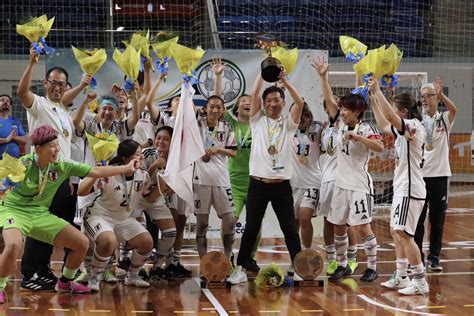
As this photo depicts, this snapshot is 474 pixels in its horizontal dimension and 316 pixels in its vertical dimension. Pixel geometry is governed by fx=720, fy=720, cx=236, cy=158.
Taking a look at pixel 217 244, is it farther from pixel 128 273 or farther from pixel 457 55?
pixel 457 55

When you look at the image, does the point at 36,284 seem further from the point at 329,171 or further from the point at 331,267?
the point at 329,171

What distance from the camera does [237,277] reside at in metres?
6.34

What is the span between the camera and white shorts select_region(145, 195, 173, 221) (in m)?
6.44

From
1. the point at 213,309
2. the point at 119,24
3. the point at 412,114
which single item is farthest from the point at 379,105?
the point at 119,24

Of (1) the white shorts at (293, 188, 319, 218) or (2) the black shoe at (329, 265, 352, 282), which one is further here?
(1) the white shorts at (293, 188, 319, 218)

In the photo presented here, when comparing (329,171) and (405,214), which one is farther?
(329,171)

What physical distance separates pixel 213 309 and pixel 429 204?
286 cm

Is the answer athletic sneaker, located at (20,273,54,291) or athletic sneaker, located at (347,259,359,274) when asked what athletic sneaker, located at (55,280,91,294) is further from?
athletic sneaker, located at (347,259,359,274)

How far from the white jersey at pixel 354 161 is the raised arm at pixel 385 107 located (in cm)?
57

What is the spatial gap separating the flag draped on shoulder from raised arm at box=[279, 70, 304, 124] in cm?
85

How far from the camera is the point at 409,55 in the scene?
627 inches

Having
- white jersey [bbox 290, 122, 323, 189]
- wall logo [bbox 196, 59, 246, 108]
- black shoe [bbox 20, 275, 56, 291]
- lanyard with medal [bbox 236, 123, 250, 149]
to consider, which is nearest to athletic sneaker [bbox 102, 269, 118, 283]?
black shoe [bbox 20, 275, 56, 291]

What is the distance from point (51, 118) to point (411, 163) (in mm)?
3018

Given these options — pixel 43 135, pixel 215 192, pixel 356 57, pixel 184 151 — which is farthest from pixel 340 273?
pixel 43 135
